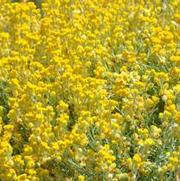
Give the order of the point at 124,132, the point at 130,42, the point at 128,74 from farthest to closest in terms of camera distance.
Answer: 1. the point at 130,42
2. the point at 128,74
3. the point at 124,132

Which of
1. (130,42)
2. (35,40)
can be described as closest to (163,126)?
(130,42)

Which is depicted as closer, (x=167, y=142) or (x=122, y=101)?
(x=167, y=142)

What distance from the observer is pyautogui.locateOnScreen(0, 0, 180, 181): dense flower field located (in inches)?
121

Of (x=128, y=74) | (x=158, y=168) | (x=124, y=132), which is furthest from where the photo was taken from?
(x=128, y=74)

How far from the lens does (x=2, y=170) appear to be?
124 inches

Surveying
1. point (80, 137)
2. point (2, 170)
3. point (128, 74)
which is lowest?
point (2, 170)

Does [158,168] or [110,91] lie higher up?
[110,91]

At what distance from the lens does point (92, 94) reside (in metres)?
3.28

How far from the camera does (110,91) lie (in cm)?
354

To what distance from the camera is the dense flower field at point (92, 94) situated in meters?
3.06

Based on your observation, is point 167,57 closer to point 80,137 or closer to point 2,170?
point 80,137

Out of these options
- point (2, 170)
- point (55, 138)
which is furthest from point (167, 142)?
point (2, 170)

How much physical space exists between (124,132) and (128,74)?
0.43m

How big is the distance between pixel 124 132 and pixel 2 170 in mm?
725
